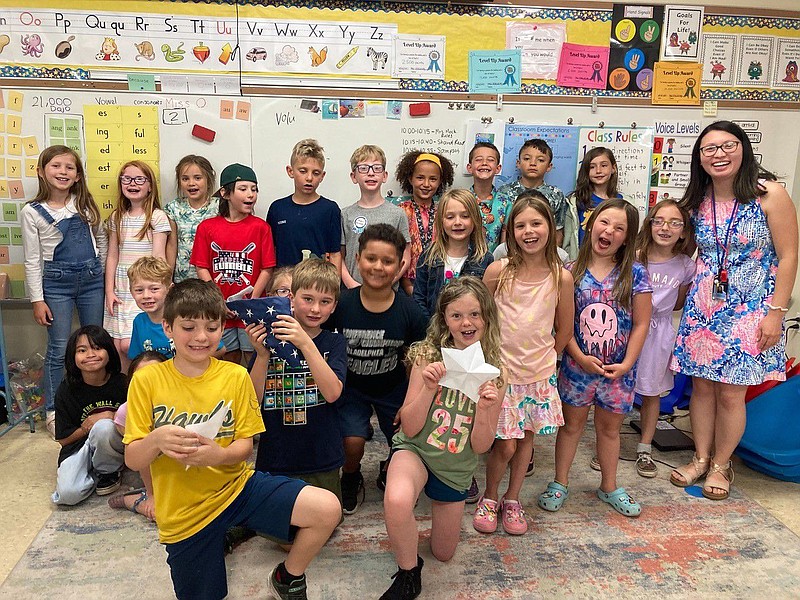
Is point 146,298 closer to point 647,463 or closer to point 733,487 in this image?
point 647,463

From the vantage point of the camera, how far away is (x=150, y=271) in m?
2.61

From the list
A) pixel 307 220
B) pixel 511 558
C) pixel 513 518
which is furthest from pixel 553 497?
pixel 307 220

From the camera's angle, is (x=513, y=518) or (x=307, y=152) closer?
(x=513, y=518)

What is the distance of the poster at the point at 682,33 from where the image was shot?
3.74 meters

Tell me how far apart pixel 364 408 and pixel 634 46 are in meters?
2.96

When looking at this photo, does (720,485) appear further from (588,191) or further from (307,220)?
(307,220)

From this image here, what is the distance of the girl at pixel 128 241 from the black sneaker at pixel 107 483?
34.3 inches

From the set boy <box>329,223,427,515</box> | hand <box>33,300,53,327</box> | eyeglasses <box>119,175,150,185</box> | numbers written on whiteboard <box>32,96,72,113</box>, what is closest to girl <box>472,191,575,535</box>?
boy <box>329,223,427,515</box>

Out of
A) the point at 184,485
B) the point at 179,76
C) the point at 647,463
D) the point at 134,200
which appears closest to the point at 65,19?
the point at 179,76

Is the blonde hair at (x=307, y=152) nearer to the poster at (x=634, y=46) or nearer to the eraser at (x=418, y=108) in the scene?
the eraser at (x=418, y=108)

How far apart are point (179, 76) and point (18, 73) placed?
36.3 inches

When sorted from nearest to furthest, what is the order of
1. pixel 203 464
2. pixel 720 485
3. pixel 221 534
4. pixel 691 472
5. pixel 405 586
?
pixel 203 464 < pixel 221 534 < pixel 405 586 < pixel 720 485 < pixel 691 472

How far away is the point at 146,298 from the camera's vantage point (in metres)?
2.61

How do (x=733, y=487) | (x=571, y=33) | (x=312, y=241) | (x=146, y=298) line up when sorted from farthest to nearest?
(x=571, y=33), (x=312, y=241), (x=733, y=487), (x=146, y=298)
